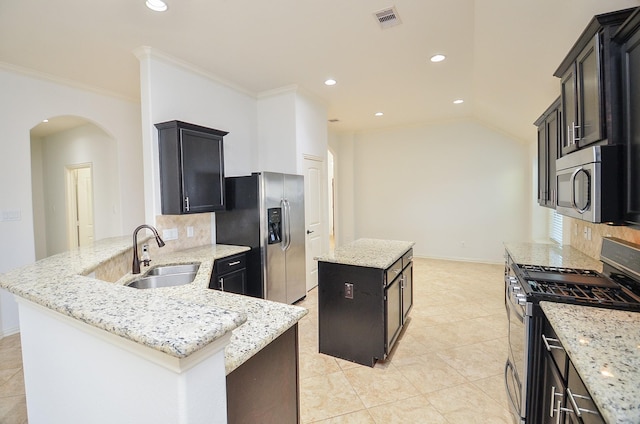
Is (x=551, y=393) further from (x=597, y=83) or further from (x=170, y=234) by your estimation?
(x=170, y=234)

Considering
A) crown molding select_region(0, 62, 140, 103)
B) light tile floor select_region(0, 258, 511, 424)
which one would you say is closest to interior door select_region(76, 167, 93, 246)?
crown molding select_region(0, 62, 140, 103)

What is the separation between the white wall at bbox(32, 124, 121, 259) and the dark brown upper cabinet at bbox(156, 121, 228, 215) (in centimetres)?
180

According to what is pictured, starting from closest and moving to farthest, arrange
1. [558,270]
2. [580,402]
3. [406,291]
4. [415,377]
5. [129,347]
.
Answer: [129,347], [580,402], [558,270], [415,377], [406,291]

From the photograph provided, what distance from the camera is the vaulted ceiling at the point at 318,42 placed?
2.26 metres

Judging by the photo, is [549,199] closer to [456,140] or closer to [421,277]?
[421,277]

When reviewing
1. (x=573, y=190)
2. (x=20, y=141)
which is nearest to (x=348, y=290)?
(x=573, y=190)

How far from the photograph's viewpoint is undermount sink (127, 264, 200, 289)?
2.37m

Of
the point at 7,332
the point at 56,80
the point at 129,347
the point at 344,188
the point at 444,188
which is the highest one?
the point at 56,80

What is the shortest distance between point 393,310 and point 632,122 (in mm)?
1987

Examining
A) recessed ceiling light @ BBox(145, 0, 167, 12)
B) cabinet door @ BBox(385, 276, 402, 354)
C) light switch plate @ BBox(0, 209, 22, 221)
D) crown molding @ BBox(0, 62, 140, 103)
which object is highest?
recessed ceiling light @ BBox(145, 0, 167, 12)

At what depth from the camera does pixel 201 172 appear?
3156 millimetres

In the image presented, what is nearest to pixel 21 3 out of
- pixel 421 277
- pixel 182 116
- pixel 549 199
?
pixel 182 116

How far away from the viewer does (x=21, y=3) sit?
7.20 ft

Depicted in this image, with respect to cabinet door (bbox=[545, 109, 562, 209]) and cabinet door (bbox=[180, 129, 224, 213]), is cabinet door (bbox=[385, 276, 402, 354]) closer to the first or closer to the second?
cabinet door (bbox=[545, 109, 562, 209])
